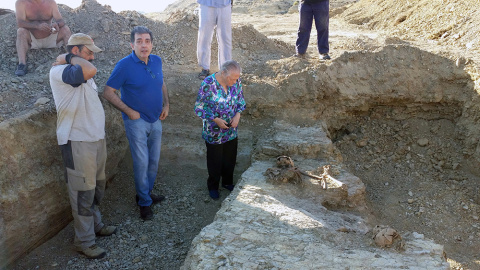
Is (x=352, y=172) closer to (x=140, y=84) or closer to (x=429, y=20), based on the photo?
(x=140, y=84)

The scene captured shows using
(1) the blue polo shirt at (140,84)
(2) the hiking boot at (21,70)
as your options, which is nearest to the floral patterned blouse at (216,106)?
(1) the blue polo shirt at (140,84)

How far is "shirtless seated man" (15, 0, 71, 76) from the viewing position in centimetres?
576

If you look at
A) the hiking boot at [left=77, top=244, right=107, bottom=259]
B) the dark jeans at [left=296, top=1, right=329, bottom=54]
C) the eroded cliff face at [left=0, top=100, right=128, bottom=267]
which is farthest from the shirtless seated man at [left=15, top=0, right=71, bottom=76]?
the dark jeans at [left=296, top=1, right=329, bottom=54]

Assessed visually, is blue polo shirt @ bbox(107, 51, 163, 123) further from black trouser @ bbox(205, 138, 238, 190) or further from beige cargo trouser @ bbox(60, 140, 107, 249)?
black trouser @ bbox(205, 138, 238, 190)

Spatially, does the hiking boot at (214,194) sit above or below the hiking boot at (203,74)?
below

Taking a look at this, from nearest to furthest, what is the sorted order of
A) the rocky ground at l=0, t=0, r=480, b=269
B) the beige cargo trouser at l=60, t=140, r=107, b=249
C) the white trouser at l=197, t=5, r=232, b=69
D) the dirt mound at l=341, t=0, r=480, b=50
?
the beige cargo trouser at l=60, t=140, r=107, b=249, the rocky ground at l=0, t=0, r=480, b=269, the white trouser at l=197, t=5, r=232, b=69, the dirt mound at l=341, t=0, r=480, b=50

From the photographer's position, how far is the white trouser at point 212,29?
18.1ft

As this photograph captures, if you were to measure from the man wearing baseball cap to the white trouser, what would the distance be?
2.07 meters

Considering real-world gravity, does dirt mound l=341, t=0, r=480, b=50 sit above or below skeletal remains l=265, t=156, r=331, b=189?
above

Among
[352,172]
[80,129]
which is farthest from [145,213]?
[352,172]

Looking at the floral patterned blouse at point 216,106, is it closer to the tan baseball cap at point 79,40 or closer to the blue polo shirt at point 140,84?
the blue polo shirt at point 140,84

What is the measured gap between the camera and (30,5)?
577 cm

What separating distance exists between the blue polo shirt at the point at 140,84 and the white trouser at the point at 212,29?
138 cm

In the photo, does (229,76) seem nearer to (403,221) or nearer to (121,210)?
(121,210)
